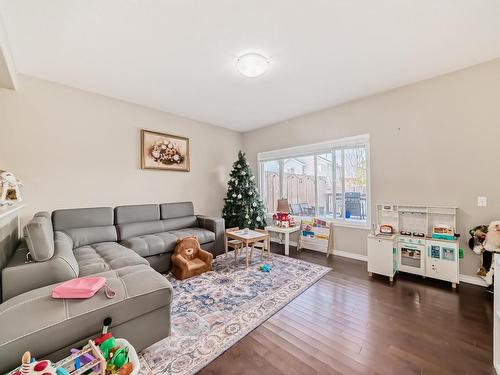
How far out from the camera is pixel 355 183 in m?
3.75

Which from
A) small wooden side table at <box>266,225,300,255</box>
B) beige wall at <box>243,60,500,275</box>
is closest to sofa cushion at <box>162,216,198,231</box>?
small wooden side table at <box>266,225,300,255</box>

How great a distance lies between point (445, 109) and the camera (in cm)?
282

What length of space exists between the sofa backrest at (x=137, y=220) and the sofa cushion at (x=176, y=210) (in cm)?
10

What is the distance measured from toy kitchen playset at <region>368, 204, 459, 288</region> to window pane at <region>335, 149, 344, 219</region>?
79cm

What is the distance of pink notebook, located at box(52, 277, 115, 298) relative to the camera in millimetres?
1374

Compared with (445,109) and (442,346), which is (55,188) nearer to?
(442,346)

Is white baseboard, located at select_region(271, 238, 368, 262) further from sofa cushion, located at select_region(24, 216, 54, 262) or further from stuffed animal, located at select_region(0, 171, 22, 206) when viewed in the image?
stuffed animal, located at select_region(0, 171, 22, 206)

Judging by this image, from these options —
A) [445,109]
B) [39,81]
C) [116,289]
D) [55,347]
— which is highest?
[39,81]

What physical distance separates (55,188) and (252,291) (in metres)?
3.04

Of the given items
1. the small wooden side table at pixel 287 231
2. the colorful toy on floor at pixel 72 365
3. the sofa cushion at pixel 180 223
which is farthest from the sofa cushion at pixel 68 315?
the small wooden side table at pixel 287 231

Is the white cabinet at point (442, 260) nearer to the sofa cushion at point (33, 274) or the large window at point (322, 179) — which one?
the large window at point (322, 179)

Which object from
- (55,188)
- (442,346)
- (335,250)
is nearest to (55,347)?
(55,188)

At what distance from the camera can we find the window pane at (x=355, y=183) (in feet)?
12.0

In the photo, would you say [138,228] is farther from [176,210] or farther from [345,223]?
[345,223]
